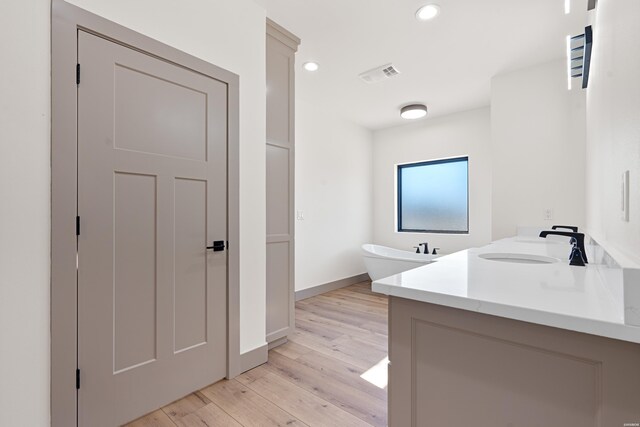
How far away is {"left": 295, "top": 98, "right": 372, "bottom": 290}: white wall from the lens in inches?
160

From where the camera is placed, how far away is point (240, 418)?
64.0 inches

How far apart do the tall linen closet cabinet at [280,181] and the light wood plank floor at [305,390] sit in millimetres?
336

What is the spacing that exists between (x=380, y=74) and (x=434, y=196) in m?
2.36

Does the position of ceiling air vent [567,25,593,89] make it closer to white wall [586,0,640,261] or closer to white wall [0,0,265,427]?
white wall [586,0,640,261]

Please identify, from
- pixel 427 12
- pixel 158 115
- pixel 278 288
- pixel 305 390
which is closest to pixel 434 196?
pixel 427 12

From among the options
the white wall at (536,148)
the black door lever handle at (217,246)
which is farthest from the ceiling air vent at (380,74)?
the black door lever handle at (217,246)

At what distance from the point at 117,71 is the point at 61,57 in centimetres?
24

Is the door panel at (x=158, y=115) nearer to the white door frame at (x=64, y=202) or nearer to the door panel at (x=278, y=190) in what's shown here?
the white door frame at (x=64, y=202)

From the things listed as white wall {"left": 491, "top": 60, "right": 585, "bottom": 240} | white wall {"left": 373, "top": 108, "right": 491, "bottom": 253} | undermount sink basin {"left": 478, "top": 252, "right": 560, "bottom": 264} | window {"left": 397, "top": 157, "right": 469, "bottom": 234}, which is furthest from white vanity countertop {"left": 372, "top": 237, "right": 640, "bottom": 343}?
window {"left": 397, "top": 157, "right": 469, "bottom": 234}

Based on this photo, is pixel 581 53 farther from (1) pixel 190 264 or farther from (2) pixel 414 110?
(1) pixel 190 264

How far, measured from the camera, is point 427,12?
226 centimetres

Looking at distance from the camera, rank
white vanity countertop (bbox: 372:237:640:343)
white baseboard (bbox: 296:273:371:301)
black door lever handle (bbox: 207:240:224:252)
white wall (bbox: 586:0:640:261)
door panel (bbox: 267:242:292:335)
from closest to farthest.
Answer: white vanity countertop (bbox: 372:237:640:343)
white wall (bbox: 586:0:640:261)
black door lever handle (bbox: 207:240:224:252)
door panel (bbox: 267:242:292:335)
white baseboard (bbox: 296:273:371:301)

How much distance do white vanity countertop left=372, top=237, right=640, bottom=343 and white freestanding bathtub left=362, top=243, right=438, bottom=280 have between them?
114 inches

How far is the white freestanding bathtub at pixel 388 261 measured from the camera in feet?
13.2
